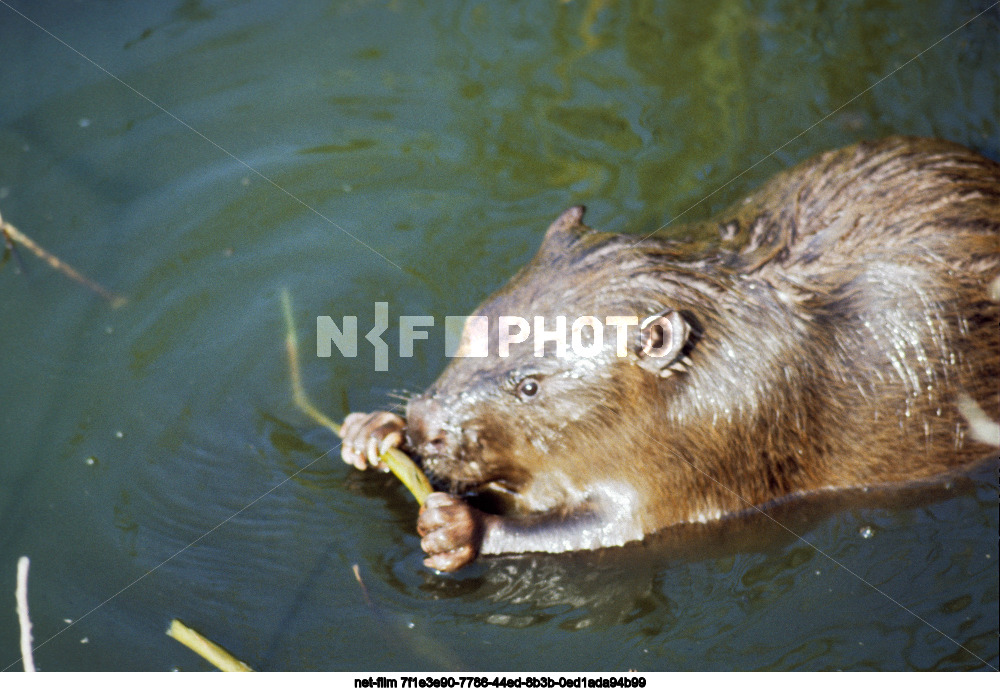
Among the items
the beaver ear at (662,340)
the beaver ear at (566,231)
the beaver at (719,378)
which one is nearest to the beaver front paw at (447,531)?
the beaver at (719,378)

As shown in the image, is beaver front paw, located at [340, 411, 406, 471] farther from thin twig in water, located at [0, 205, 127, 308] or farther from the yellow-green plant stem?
thin twig in water, located at [0, 205, 127, 308]

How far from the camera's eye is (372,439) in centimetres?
493

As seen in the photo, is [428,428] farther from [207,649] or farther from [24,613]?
[24,613]

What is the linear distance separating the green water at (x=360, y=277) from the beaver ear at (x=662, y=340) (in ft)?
3.12

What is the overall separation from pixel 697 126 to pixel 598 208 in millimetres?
1145

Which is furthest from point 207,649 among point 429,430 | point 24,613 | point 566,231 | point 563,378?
point 566,231

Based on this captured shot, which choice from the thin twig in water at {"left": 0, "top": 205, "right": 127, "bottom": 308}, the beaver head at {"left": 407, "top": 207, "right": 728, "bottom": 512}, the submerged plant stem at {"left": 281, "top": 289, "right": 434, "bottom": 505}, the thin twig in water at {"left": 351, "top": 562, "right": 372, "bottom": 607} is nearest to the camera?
the beaver head at {"left": 407, "top": 207, "right": 728, "bottom": 512}

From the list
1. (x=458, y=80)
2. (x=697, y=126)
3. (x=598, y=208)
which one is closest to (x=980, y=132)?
(x=697, y=126)

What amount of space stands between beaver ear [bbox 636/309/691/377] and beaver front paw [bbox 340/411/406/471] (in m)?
1.27

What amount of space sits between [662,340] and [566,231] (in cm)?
83

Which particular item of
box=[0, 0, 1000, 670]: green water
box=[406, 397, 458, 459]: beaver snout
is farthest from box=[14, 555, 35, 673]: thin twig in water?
box=[406, 397, 458, 459]: beaver snout

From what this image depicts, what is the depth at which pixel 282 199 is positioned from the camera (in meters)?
6.73

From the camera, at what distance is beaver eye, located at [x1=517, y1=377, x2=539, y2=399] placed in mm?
4672

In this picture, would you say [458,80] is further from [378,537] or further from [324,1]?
[378,537]
